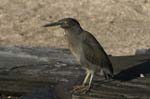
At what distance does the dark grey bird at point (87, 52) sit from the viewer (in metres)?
5.00

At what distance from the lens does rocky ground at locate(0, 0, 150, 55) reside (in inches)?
368

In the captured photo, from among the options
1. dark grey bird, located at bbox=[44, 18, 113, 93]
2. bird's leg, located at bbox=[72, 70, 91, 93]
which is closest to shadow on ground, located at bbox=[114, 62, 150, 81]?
dark grey bird, located at bbox=[44, 18, 113, 93]

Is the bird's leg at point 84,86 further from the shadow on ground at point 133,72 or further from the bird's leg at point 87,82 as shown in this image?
the shadow on ground at point 133,72

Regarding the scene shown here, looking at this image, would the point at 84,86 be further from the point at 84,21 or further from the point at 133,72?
the point at 84,21

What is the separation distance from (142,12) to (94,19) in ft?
2.90

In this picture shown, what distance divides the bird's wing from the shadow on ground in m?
0.19

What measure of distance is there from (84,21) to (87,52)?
526 centimetres

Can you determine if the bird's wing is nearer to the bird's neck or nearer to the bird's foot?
the bird's neck

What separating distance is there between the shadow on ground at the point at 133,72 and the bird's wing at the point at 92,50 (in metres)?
0.19

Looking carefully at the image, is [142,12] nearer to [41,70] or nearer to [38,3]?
[38,3]

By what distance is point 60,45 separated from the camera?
361 inches

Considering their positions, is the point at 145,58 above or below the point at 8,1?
below

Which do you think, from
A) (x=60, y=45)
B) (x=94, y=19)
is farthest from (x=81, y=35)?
(x=94, y=19)

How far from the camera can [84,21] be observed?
10367 millimetres
